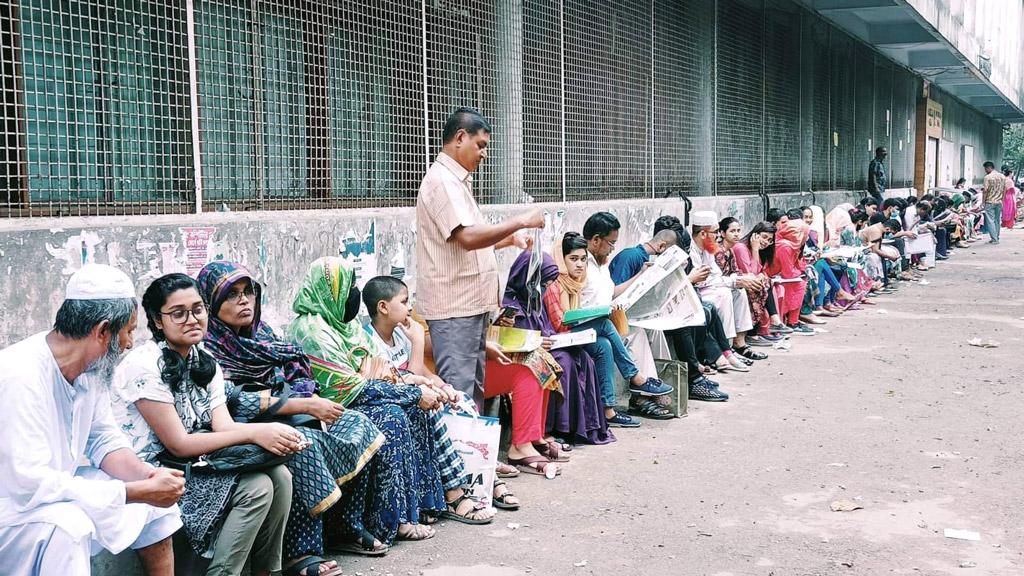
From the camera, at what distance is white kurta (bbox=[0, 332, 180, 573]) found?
2.71 metres

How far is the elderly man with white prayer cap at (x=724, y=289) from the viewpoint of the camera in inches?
327

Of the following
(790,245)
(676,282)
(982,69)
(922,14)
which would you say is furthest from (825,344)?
(982,69)

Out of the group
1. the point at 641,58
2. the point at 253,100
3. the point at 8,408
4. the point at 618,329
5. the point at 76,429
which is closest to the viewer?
the point at 8,408

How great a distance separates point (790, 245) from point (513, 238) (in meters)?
5.76

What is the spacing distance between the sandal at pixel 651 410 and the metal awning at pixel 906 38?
33.6 ft

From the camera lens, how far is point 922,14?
15.7 metres

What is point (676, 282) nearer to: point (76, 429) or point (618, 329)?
point (618, 329)

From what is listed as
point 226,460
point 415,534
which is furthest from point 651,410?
point 226,460

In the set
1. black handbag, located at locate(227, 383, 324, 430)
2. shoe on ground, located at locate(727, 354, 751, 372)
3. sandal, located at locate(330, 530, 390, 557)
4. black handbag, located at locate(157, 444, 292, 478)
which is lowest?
sandal, located at locate(330, 530, 390, 557)

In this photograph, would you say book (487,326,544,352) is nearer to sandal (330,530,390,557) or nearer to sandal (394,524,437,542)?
sandal (394,524,437,542)

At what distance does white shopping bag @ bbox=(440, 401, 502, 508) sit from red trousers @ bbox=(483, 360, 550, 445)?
0.80 m

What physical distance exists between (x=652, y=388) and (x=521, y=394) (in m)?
1.43

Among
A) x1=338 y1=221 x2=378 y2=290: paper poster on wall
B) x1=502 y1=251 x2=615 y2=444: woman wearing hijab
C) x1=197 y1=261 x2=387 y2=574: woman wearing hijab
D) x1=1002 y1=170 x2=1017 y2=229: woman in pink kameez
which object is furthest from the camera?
x1=1002 y1=170 x2=1017 y2=229: woman in pink kameez

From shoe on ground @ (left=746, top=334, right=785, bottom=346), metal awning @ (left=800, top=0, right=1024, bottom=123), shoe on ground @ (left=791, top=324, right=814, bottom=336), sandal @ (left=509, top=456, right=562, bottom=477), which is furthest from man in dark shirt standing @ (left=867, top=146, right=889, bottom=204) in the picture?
sandal @ (left=509, top=456, right=562, bottom=477)
